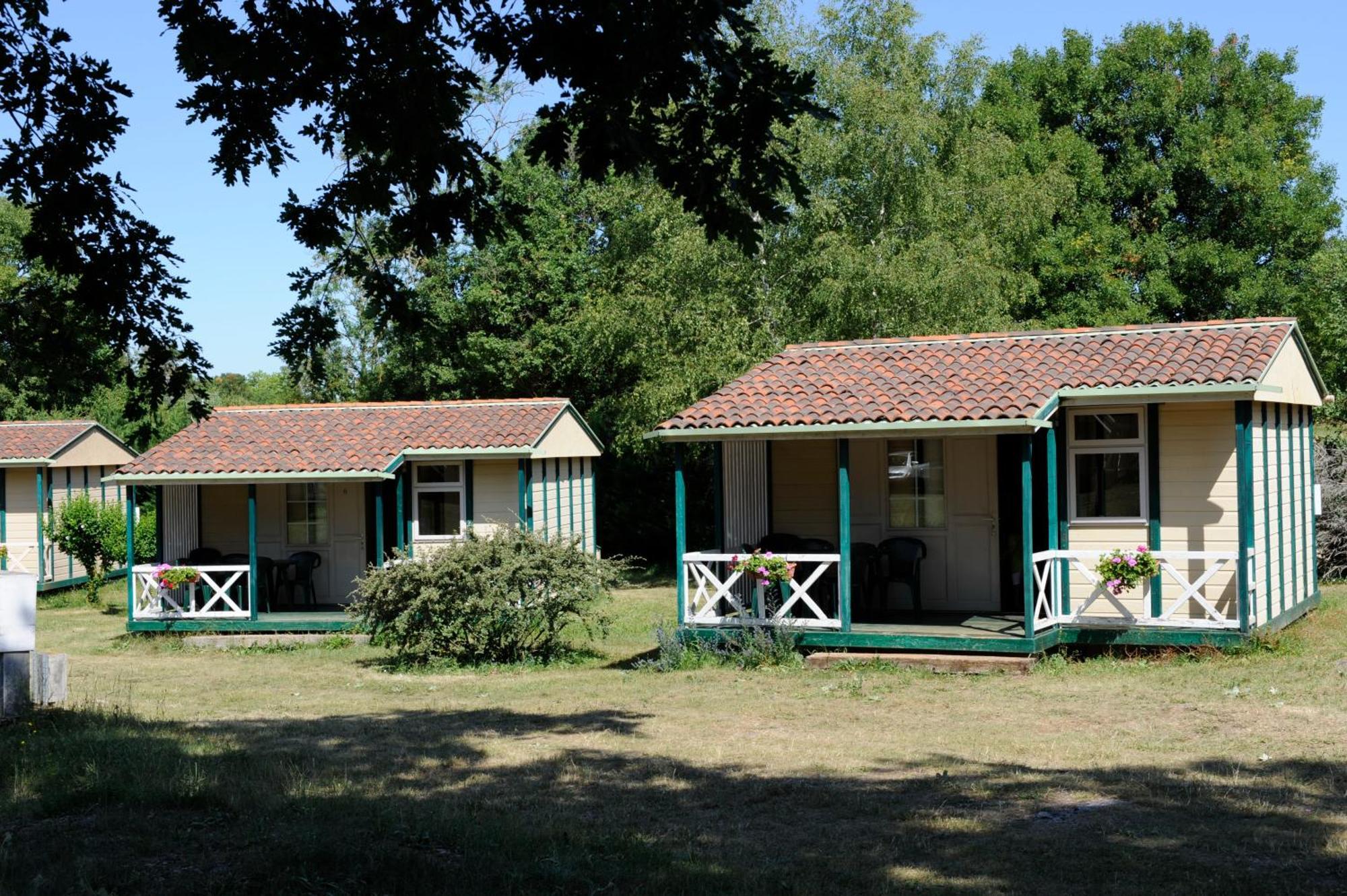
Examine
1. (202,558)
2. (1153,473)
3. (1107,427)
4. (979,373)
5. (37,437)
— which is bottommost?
(202,558)

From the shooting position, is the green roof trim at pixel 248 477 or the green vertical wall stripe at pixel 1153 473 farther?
the green roof trim at pixel 248 477

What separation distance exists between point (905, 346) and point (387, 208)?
398 inches

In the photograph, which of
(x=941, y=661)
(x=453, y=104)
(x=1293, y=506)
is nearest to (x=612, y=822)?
(x=453, y=104)

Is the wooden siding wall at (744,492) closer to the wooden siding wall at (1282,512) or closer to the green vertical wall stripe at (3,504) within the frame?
the wooden siding wall at (1282,512)

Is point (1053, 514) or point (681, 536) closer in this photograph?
point (1053, 514)

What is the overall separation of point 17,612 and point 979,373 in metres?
10.1

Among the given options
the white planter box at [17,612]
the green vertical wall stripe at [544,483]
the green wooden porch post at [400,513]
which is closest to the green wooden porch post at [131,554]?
the green wooden porch post at [400,513]

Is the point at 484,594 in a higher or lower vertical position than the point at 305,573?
higher

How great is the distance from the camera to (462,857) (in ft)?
21.7

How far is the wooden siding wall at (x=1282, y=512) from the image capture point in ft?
49.5

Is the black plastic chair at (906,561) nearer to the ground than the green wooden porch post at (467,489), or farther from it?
nearer to the ground

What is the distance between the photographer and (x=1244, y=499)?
1432cm

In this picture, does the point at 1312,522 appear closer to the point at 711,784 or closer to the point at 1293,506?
the point at 1293,506

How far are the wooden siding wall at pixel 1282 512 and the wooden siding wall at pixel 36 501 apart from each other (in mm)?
21519
